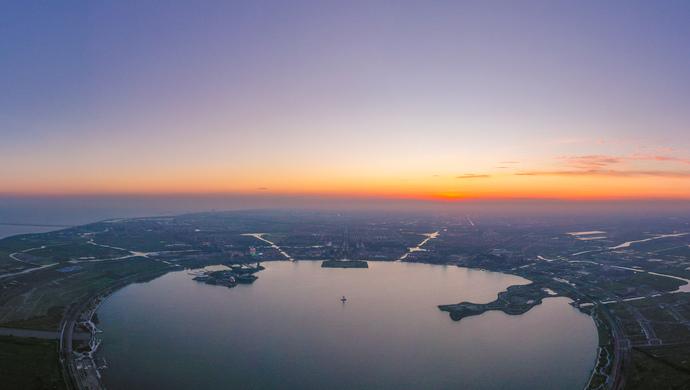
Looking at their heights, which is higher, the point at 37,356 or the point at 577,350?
the point at 37,356

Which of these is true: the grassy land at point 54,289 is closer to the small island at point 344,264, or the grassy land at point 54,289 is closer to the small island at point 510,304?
the small island at point 344,264

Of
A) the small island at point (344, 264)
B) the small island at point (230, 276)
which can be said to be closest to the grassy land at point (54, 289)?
the small island at point (230, 276)

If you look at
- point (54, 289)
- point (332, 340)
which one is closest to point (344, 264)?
point (332, 340)

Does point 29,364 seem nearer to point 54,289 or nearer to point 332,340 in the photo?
point 332,340

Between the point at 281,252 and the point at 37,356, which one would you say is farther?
the point at 281,252

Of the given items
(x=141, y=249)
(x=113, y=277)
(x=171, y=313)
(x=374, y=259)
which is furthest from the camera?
(x=141, y=249)

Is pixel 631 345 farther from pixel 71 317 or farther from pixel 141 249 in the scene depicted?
pixel 141 249

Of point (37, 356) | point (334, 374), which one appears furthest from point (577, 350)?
point (37, 356)
